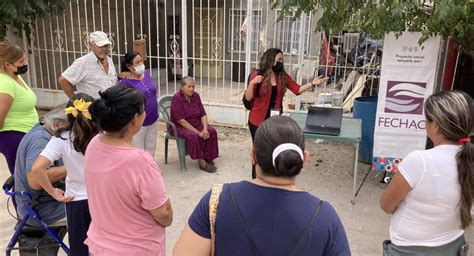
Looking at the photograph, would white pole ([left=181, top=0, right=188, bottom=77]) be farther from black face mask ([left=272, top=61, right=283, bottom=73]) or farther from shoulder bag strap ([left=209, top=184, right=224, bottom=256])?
shoulder bag strap ([left=209, top=184, right=224, bottom=256])

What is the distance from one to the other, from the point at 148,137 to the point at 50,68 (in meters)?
4.30

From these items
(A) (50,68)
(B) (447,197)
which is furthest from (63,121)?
(A) (50,68)

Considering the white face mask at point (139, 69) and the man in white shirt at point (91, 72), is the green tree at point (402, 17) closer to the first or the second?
the white face mask at point (139, 69)

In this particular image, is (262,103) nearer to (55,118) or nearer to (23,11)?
(55,118)

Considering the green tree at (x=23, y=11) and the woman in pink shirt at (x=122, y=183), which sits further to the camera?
the green tree at (x=23, y=11)

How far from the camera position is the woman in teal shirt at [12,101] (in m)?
2.83

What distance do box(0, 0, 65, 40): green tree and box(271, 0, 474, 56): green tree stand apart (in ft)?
12.9

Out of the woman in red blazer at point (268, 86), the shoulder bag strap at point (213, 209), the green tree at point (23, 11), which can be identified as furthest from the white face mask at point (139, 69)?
the shoulder bag strap at point (213, 209)

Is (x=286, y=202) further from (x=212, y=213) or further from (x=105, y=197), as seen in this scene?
(x=105, y=197)

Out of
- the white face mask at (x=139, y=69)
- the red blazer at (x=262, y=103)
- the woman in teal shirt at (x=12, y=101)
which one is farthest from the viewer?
the white face mask at (x=139, y=69)

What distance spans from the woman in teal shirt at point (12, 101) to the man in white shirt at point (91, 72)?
0.72 metres

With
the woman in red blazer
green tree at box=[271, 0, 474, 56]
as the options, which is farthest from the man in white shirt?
green tree at box=[271, 0, 474, 56]

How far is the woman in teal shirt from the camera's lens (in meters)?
2.83

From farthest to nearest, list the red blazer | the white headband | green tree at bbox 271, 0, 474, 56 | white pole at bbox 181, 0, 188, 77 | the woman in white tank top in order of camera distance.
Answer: white pole at bbox 181, 0, 188, 77, the red blazer, green tree at bbox 271, 0, 474, 56, the woman in white tank top, the white headband
